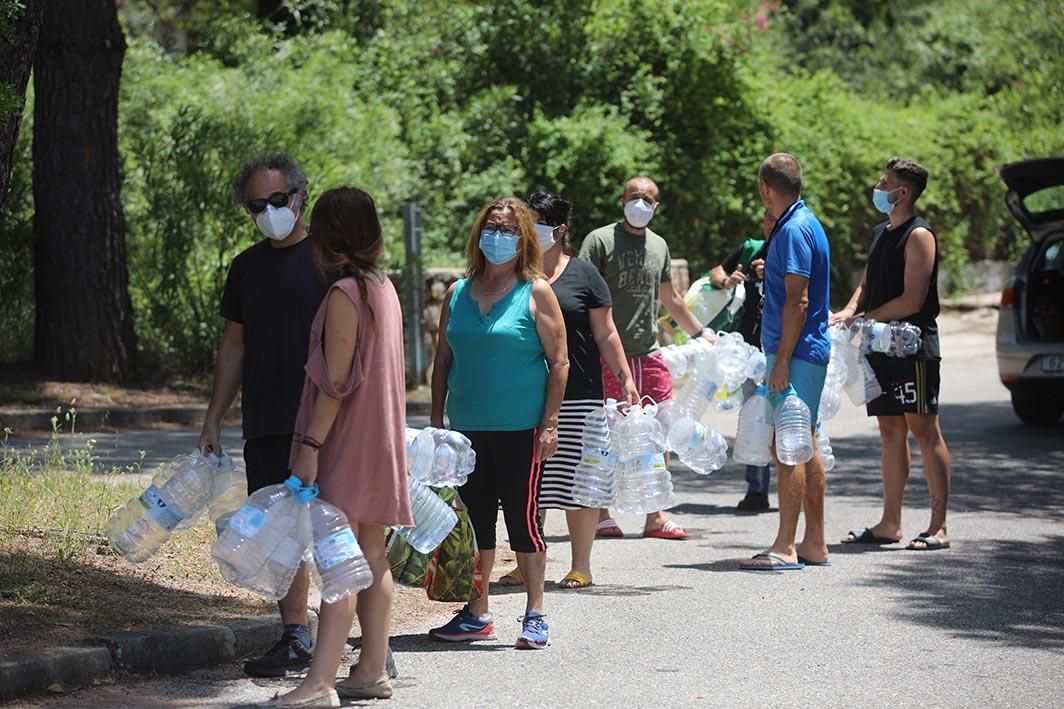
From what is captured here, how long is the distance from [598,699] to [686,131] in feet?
54.6

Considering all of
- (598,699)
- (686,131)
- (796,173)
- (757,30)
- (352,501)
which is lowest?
(598,699)

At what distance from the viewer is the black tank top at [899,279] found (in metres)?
9.27

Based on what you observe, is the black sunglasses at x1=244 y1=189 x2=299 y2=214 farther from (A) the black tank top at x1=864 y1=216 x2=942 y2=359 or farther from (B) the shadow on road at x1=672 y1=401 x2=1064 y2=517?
(B) the shadow on road at x1=672 y1=401 x2=1064 y2=517

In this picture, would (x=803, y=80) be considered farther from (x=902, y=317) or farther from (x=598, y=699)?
(x=598, y=699)

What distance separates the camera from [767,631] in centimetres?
715

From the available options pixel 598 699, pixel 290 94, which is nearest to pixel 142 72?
pixel 290 94

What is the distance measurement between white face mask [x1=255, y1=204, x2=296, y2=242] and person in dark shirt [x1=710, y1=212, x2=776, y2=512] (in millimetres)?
4582

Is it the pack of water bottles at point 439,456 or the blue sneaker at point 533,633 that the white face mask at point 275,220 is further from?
the blue sneaker at point 533,633

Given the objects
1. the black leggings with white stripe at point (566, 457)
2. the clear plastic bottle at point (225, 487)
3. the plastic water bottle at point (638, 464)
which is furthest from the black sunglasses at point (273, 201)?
the plastic water bottle at point (638, 464)

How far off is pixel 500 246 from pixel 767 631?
208 cm

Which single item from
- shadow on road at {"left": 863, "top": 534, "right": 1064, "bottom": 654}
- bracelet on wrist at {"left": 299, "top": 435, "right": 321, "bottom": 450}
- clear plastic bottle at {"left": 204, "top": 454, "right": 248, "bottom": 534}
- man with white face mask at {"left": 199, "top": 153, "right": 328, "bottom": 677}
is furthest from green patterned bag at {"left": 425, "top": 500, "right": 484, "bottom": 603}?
shadow on road at {"left": 863, "top": 534, "right": 1064, "bottom": 654}

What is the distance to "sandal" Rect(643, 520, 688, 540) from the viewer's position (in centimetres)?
975

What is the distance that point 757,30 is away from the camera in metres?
26.2

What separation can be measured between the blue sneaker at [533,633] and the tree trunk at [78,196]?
922cm
